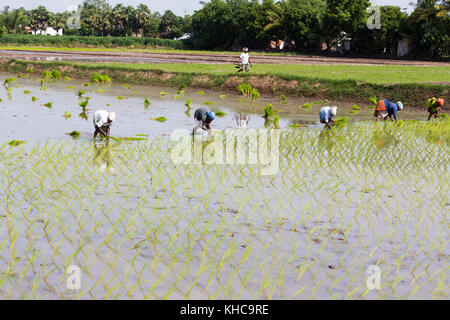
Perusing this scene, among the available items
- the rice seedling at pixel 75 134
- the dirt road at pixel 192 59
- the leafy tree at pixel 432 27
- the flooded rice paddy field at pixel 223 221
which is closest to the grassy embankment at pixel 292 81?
the dirt road at pixel 192 59

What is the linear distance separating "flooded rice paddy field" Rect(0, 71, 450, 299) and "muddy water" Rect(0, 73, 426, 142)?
102cm

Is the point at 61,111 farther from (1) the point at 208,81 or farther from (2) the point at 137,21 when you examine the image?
(2) the point at 137,21

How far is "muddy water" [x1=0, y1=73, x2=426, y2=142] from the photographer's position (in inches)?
393

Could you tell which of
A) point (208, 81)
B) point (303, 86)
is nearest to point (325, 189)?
point (303, 86)

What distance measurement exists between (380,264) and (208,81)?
595 inches

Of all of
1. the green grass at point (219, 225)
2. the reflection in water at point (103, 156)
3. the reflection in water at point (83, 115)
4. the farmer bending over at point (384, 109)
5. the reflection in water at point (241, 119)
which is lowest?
the green grass at point (219, 225)

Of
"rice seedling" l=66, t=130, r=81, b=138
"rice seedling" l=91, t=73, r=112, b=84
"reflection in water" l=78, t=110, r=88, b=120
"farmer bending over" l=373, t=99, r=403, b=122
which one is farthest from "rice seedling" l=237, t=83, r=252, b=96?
"rice seedling" l=66, t=130, r=81, b=138

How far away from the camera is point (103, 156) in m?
7.54

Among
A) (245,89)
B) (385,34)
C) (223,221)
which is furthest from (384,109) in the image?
(385,34)

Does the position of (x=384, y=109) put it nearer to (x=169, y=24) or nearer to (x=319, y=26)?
(x=319, y=26)

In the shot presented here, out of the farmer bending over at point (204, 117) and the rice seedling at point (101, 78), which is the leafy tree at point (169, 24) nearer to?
the rice seedling at point (101, 78)

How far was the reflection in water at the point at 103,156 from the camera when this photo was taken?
697 cm

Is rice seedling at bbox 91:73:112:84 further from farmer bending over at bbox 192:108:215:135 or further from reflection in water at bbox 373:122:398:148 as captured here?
reflection in water at bbox 373:122:398:148

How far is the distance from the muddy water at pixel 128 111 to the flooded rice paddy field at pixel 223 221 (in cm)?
102
